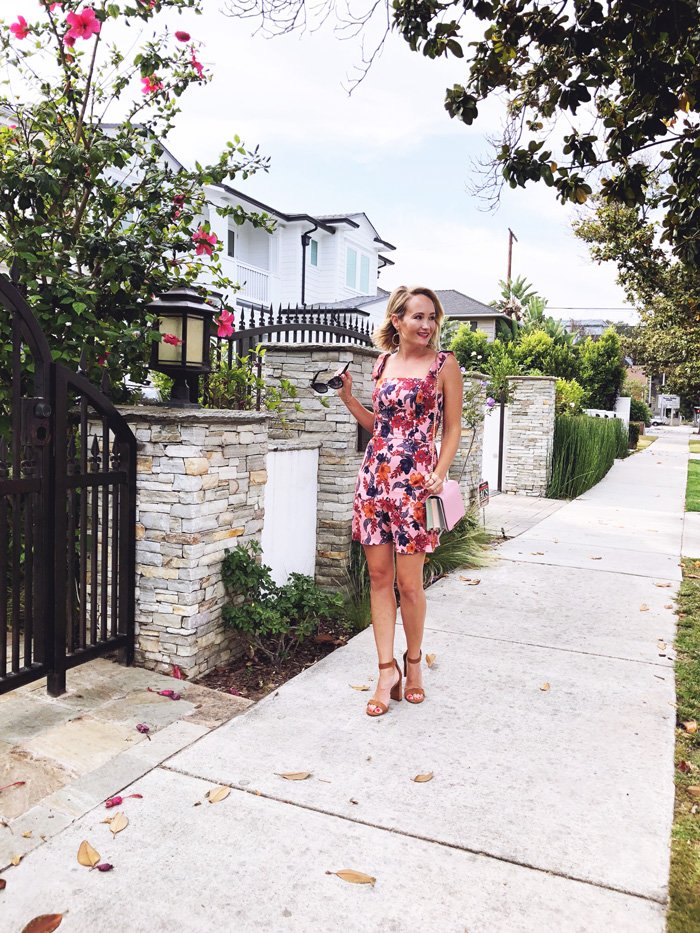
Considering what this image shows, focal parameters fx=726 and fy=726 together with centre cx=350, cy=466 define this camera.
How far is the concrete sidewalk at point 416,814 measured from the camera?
1.99m

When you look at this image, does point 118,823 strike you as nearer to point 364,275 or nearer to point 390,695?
point 390,695

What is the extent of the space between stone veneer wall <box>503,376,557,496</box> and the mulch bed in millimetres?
7737

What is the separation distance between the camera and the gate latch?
9.77ft

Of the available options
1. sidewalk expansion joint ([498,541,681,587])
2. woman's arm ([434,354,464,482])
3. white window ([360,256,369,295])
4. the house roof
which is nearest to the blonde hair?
woman's arm ([434,354,464,482])

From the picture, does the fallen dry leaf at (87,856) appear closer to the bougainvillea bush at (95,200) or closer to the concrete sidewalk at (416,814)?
the concrete sidewalk at (416,814)

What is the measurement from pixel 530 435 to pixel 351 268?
13.7 m

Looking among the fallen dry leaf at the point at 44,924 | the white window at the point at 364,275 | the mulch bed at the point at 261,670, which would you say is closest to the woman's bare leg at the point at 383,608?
the mulch bed at the point at 261,670

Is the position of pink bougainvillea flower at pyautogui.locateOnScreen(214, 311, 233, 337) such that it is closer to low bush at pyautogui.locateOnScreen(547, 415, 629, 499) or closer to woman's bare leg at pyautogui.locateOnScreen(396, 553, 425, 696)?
woman's bare leg at pyautogui.locateOnScreen(396, 553, 425, 696)

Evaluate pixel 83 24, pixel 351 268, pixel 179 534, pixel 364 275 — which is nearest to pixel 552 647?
pixel 179 534

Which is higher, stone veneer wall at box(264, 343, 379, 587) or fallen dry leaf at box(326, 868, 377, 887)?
stone veneer wall at box(264, 343, 379, 587)

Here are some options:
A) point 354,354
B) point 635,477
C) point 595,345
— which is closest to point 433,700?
point 354,354

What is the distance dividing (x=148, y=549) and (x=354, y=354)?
2263 mm

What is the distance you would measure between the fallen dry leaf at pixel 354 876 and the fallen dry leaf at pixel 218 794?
1.73 feet

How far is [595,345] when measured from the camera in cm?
2100
